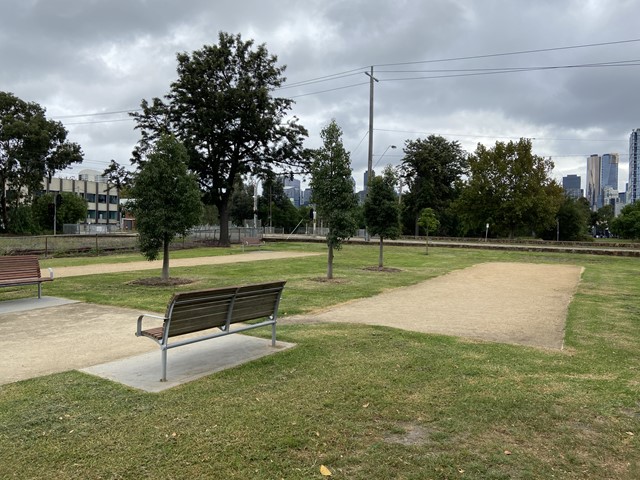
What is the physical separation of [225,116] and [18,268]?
24.6 meters

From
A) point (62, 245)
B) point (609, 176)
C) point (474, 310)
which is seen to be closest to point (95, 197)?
point (62, 245)

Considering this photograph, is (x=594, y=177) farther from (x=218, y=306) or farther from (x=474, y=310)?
(x=218, y=306)

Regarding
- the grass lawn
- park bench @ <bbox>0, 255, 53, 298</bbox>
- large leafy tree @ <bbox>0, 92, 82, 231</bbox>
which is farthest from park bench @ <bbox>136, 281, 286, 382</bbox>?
large leafy tree @ <bbox>0, 92, 82, 231</bbox>

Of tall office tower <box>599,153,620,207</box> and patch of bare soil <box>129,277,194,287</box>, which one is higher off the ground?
tall office tower <box>599,153,620,207</box>

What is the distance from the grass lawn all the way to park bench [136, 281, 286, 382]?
59 centimetres

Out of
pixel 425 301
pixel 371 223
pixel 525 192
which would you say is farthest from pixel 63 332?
pixel 525 192

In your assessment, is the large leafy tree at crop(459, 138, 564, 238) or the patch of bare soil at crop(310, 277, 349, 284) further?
the large leafy tree at crop(459, 138, 564, 238)

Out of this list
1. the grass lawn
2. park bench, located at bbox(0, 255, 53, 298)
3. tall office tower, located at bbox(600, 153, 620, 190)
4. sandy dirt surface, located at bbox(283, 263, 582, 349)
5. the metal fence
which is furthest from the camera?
tall office tower, located at bbox(600, 153, 620, 190)

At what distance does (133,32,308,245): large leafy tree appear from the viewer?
33.5 metres

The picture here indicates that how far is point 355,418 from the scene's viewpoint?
3.99 meters

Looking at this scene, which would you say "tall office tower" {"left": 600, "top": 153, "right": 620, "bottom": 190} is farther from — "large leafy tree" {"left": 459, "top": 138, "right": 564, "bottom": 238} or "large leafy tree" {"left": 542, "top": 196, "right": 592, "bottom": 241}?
"large leafy tree" {"left": 459, "top": 138, "right": 564, "bottom": 238}

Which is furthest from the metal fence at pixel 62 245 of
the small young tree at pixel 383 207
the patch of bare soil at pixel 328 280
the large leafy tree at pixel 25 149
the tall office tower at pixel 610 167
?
the tall office tower at pixel 610 167

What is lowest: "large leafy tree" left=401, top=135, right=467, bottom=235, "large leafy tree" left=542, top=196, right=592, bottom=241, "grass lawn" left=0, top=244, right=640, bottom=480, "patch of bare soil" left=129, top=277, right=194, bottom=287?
"patch of bare soil" left=129, top=277, right=194, bottom=287

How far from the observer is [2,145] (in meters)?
49.3
